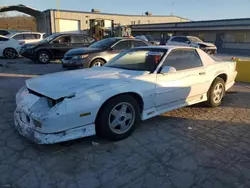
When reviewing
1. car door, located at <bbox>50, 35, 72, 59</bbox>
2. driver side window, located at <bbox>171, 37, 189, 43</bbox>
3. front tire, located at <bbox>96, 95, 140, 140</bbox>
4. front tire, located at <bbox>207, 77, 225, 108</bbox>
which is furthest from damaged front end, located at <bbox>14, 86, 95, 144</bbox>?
driver side window, located at <bbox>171, 37, 189, 43</bbox>

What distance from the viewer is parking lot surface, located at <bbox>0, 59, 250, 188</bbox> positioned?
8.20ft

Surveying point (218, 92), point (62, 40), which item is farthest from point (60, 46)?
point (218, 92)

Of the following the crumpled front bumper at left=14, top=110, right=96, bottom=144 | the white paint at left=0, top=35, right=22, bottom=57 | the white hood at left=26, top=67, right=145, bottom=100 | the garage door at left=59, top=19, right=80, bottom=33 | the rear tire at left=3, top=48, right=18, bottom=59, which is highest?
the garage door at left=59, top=19, right=80, bottom=33

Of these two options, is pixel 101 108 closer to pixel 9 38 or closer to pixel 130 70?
pixel 130 70

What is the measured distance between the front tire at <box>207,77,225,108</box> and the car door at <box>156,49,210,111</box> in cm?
25

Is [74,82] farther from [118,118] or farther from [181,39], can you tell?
[181,39]

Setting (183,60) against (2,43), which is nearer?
(183,60)

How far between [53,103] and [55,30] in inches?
1427

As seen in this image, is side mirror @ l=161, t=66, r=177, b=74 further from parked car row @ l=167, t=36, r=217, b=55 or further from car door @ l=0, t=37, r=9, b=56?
parked car row @ l=167, t=36, r=217, b=55

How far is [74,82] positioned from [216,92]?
3.27 meters

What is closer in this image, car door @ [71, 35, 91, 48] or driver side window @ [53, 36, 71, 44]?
driver side window @ [53, 36, 71, 44]

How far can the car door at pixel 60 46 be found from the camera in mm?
11759

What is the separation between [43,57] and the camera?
11664 millimetres

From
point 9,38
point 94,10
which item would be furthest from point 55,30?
point 9,38
